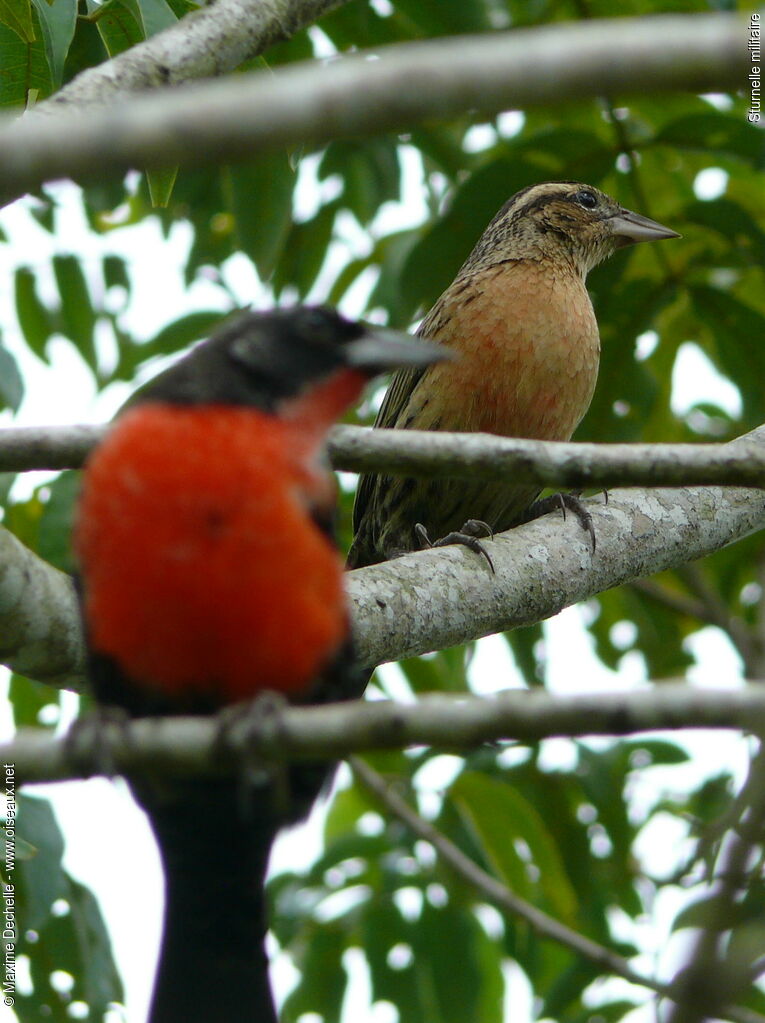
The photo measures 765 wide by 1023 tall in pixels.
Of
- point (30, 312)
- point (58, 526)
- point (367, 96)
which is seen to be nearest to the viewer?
point (367, 96)

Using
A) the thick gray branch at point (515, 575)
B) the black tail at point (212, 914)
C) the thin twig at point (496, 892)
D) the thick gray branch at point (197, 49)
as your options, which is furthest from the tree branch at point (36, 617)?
the thin twig at point (496, 892)

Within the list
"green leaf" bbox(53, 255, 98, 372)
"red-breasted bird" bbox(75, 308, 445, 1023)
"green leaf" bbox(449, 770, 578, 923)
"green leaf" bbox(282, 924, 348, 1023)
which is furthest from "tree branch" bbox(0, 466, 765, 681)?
"green leaf" bbox(53, 255, 98, 372)

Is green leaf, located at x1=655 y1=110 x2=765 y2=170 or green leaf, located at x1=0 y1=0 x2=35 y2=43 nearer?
green leaf, located at x1=0 y1=0 x2=35 y2=43

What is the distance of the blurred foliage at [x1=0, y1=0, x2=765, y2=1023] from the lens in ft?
15.6

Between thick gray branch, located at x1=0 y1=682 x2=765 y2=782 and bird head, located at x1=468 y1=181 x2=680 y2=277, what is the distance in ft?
13.6

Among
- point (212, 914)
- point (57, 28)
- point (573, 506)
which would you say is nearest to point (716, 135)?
point (573, 506)

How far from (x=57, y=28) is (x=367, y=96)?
1.90m

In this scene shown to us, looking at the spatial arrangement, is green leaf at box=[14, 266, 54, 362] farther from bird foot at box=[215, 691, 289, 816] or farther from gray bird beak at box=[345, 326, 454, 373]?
bird foot at box=[215, 691, 289, 816]

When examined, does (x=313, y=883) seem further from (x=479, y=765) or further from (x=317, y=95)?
(x=317, y=95)

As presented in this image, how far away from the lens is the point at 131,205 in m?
6.91

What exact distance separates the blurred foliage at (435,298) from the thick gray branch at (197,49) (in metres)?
0.64

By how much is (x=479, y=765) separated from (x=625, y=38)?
13.6 feet

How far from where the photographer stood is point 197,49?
3.46m

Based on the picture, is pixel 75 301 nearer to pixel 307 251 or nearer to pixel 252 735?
pixel 307 251
